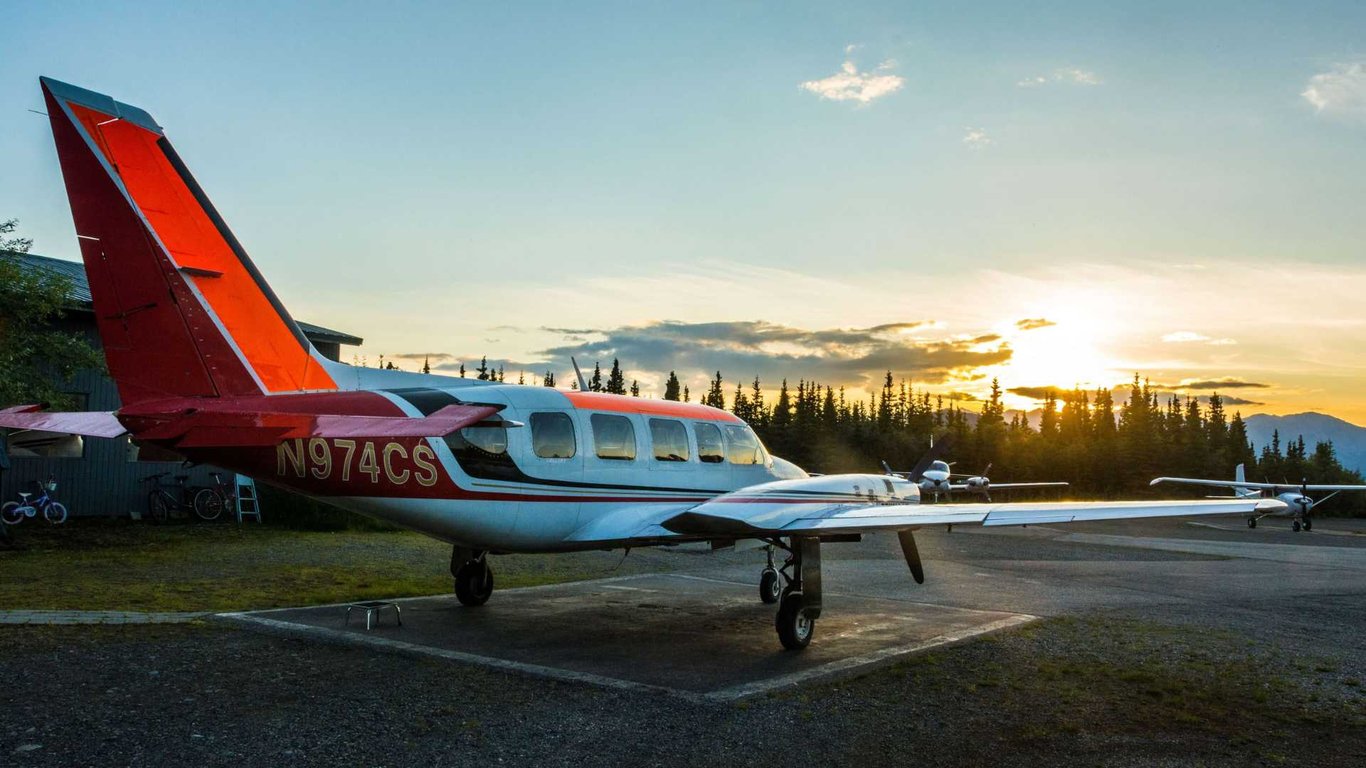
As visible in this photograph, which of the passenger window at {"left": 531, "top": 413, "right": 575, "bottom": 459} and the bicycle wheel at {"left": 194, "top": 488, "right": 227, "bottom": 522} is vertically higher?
the passenger window at {"left": 531, "top": 413, "right": 575, "bottom": 459}

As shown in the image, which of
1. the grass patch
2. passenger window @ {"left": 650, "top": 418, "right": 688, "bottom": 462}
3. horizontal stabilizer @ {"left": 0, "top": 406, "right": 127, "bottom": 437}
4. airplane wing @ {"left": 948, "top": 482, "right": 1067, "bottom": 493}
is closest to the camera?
horizontal stabilizer @ {"left": 0, "top": 406, "right": 127, "bottom": 437}

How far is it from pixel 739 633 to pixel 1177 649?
5.32 metres

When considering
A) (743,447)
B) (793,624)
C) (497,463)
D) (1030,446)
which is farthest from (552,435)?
(1030,446)

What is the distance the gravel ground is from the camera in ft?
21.1

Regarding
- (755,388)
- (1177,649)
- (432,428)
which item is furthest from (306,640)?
(755,388)

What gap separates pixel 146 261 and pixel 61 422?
189 cm

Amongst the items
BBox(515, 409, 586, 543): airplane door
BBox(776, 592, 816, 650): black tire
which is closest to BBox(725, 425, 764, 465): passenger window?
BBox(515, 409, 586, 543): airplane door

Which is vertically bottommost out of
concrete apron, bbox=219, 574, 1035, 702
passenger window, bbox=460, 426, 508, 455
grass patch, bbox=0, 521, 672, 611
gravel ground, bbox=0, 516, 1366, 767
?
grass patch, bbox=0, 521, 672, 611

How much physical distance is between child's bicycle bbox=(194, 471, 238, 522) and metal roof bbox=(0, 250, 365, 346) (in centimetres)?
524

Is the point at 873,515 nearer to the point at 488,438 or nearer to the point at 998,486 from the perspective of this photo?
the point at 488,438

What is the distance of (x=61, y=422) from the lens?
9.40 m

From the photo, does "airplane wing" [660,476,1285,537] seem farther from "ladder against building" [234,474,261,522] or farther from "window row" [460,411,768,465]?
"ladder against building" [234,474,261,522]

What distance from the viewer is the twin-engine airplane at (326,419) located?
9.28 metres

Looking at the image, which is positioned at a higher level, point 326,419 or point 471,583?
point 326,419
